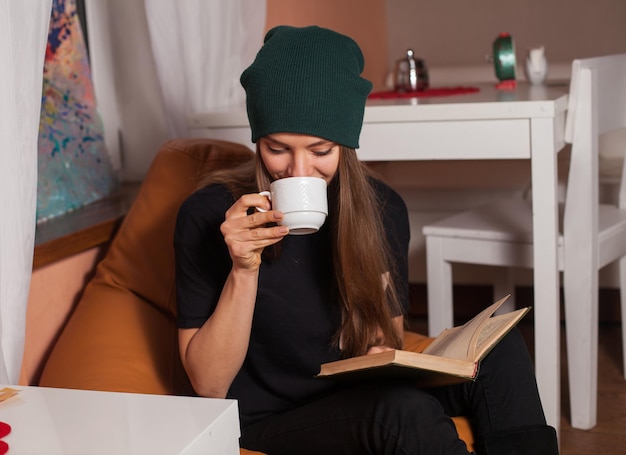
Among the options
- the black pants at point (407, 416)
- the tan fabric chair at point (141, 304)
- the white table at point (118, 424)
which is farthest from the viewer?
the tan fabric chair at point (141, 304)

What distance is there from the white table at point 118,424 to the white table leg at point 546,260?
118cm

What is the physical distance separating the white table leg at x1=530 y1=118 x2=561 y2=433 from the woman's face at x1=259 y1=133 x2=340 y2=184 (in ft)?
2.38

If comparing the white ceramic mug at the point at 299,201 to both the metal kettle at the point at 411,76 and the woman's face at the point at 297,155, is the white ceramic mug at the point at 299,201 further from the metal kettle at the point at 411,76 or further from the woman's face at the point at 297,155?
the metal kettle at the point at 411,76

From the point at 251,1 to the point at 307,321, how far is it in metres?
1.20

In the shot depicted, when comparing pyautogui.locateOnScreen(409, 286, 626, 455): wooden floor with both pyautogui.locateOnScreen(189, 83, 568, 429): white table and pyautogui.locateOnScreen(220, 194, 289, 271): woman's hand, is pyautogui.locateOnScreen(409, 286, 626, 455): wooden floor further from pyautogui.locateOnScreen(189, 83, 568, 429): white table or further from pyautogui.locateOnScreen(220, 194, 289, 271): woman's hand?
pyautogui.locateOnScreen(220, 194, 289, 271): woman's hand

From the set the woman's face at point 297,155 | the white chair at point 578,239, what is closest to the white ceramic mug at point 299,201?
the woman's face at point 297,155

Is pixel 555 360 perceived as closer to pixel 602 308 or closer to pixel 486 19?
pixel 602 308

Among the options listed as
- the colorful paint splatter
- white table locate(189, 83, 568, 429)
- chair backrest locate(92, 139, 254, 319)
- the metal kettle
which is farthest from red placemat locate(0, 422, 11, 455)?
the metal kettle

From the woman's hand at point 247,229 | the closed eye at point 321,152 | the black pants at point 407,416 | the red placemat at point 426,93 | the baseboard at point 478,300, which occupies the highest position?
the closed eye at point 321,152

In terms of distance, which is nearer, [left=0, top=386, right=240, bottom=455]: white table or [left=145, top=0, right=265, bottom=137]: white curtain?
[left=0, top=386, right=240, bottom=455]: white table

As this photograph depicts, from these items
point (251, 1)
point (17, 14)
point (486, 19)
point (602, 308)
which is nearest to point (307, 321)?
point (17, 14)

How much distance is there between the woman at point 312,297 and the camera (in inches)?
49.4

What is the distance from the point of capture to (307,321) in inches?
56.3

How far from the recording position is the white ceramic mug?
1.13 m
